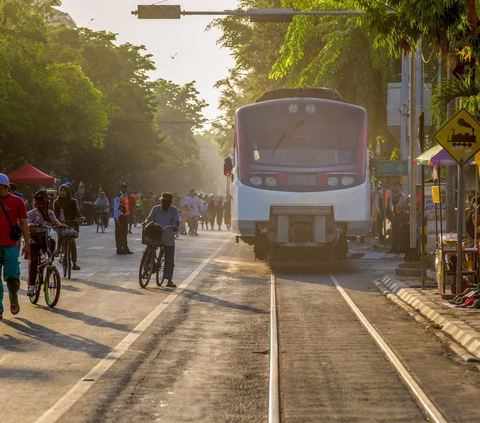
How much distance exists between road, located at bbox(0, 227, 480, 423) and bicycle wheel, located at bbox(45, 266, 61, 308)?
0.13 metres

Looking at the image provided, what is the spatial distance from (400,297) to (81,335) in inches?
269

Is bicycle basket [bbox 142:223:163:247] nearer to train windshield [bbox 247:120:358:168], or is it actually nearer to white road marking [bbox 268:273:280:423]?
white road marking [bbox 268:273:280:423]

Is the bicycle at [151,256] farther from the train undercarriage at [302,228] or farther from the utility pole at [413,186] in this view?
the utility pole at [413,186]

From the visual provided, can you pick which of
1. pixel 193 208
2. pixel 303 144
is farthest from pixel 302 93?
pixel 193 208

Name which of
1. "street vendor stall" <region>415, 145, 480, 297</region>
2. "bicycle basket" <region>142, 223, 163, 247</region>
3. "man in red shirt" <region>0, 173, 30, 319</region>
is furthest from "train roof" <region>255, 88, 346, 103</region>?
"man in red shirt" <region>0, 173, 30, 319</region>

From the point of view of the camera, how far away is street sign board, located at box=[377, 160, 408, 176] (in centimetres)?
3006

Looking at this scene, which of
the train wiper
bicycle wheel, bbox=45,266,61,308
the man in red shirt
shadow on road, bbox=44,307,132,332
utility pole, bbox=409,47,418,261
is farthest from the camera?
the train wiper

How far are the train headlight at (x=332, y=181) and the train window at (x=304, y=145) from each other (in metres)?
0.30

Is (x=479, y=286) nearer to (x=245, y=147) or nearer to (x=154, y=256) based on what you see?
(x=154, y=256)

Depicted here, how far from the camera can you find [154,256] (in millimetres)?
18703

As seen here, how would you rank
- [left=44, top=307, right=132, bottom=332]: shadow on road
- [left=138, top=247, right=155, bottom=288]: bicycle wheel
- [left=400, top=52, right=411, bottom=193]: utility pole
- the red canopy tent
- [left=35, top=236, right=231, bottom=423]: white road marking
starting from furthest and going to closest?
1. the red canopy tent
2. [left=400, top=52, right=411, bottom=193]: utility pole
3. [left=138, top=247, right=155, bottom=288]: bicycle wheel
4. [left=44, top=307, right=132, bottom=332]: shadow on road
5. [left=35, top=236, right=231, bottom=423]: white road marking

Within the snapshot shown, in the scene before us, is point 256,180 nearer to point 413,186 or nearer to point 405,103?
point 413,186

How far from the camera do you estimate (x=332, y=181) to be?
2250 centimetres

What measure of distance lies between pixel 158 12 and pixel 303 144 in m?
4.18
